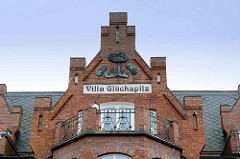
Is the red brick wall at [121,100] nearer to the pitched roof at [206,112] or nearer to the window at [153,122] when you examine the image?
the window at [153,122]

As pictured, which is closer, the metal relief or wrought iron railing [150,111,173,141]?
wrought iron railing [150,111,173,141]

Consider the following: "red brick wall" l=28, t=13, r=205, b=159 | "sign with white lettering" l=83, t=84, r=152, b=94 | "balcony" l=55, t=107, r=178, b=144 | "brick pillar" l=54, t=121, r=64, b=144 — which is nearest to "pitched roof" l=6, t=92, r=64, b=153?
"red brick wall" l=28, t=13, r=205, b=159

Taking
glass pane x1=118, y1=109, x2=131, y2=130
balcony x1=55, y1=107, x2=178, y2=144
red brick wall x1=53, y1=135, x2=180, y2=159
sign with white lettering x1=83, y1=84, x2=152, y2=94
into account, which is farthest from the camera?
sign with white lettering x1=83, y1=84, x2=152, y2=94

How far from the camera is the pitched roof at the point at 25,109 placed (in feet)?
79.7

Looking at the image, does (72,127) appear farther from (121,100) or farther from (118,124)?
(121,100)

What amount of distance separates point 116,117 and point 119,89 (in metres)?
1.86

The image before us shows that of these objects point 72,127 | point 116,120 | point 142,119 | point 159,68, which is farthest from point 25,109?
point 142,119

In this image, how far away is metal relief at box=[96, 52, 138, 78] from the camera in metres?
24.5

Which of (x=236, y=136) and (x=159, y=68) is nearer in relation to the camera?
(x=236, y=136)

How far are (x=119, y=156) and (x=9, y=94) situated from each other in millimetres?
11175

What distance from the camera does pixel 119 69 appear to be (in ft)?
81.0

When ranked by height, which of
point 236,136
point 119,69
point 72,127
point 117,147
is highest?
point 119,69

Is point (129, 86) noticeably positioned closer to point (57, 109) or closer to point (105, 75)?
point (105, 75)

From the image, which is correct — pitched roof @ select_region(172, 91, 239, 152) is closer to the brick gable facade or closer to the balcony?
the brick gable facade
